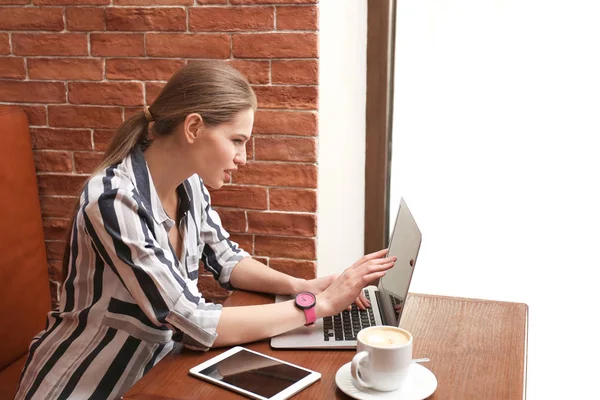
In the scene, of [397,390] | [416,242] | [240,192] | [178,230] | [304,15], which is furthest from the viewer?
[240,192]

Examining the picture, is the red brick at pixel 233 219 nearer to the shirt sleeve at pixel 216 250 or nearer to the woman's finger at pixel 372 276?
the shirt sleeve at pixel 216 250

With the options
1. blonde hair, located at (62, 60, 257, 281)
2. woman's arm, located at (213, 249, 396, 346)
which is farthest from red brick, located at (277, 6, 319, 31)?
woman's arm, located at (213, 249, 396, 346)

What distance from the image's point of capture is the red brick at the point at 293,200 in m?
2.00

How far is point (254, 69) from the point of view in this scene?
1.95m

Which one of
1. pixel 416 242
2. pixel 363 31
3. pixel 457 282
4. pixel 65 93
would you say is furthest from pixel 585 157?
pixel 65 93

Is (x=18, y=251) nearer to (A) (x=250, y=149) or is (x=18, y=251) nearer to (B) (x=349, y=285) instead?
(A) (x=250, y=149)

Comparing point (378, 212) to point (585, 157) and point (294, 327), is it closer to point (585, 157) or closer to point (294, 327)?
point (585, 157)

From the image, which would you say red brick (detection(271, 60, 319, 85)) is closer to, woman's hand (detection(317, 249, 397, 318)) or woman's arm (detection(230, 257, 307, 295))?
woman's arm (detection(230, 257, 307, 295))

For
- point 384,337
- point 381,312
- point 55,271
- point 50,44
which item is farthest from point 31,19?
point 384,337

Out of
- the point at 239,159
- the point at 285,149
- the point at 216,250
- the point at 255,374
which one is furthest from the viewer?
the point at 285,149

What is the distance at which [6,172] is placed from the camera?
1931 millimetres

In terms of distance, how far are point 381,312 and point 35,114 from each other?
52.7 inches

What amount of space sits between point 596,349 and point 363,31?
46.1 inches

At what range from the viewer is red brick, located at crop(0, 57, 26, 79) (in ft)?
6.95
